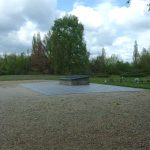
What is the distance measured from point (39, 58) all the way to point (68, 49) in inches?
330

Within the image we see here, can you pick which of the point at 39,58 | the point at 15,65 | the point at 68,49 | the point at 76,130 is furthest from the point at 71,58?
the point at 76,130

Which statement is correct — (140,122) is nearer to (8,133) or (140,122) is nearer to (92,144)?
(92,144)

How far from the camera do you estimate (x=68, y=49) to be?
57906 millimetres

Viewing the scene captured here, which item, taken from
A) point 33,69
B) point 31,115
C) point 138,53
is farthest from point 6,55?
point 31,115

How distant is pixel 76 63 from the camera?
5856cm

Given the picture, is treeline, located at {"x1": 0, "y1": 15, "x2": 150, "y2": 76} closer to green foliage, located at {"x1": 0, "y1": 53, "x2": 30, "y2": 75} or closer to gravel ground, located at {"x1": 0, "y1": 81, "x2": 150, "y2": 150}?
green foliage, located at {"x1": 0, "y1": 53, "x2": 30, "y2": 75}

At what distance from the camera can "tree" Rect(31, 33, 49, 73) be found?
63281mm

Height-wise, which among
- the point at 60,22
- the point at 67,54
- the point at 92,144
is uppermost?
the point at 60,22

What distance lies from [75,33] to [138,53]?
15.3 metres

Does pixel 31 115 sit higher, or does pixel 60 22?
pixel 60 22

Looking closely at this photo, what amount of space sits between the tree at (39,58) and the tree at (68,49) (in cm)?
369

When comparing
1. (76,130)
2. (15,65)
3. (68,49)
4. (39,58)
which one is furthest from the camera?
(15,65)

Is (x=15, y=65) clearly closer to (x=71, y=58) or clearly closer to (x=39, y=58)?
(x=39, y=58)

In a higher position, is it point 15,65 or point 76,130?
point 15,65
